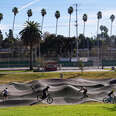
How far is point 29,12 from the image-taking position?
343 ft

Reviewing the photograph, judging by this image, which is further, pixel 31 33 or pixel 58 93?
pixel 31 33

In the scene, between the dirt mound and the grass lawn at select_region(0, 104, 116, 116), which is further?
the dirt mound

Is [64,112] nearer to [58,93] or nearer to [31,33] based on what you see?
[58,93]

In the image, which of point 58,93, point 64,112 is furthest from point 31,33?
point 64,112

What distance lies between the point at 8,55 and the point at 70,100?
294 feet

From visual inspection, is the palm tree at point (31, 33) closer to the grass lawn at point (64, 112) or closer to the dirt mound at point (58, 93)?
the dirt mound at point (58, 93)

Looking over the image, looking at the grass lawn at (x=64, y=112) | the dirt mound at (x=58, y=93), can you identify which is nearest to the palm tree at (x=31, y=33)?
the dirt mound at (x=58, y=93)

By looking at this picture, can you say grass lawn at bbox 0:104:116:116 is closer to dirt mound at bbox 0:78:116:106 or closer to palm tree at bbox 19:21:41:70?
dirt mound at bbox 0:78:116:106

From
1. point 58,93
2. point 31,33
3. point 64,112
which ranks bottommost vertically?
point 58,93

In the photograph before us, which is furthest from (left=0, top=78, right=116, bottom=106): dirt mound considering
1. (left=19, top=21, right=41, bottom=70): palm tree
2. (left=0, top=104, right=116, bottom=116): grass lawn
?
(left=19, top=21, right=41, bottom=70): palm tree

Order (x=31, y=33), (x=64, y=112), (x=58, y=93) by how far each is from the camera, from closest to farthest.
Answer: (x=64, y=112) < (x=58, y=93) < (x=31, y=33)

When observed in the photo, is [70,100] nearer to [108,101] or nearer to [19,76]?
[108,101]

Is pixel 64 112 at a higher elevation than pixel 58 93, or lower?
higher

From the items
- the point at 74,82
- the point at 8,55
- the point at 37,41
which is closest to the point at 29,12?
the point at 8,55
